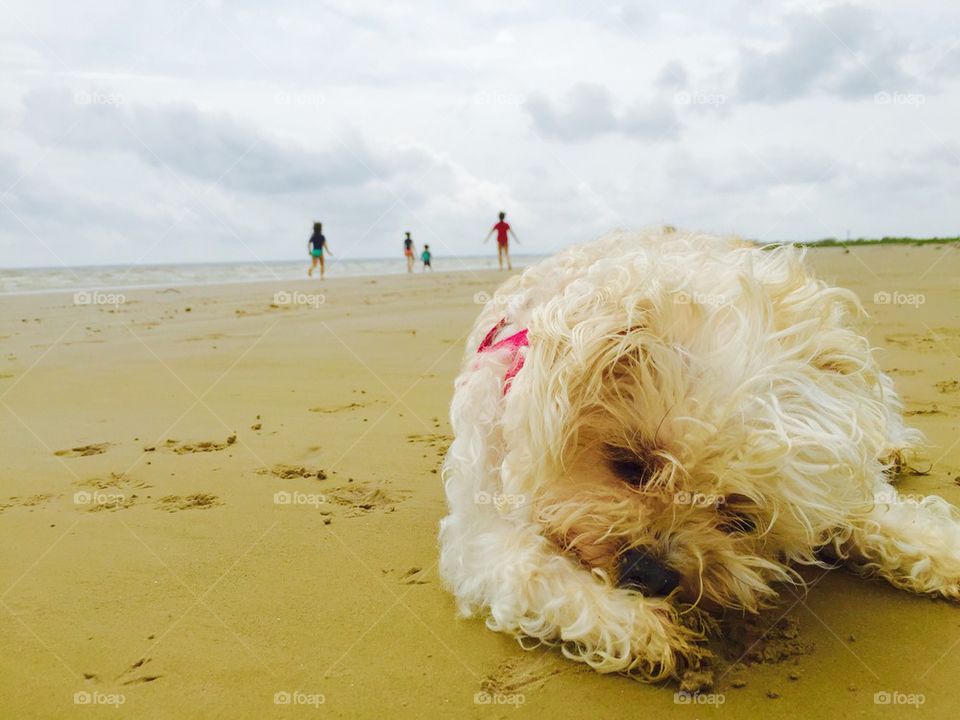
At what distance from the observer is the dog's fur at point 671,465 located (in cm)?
249

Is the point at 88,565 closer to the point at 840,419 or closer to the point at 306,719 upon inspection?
the point at 306,719

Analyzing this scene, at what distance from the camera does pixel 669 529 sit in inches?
98.2

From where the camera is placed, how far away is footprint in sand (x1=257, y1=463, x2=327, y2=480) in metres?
4.34

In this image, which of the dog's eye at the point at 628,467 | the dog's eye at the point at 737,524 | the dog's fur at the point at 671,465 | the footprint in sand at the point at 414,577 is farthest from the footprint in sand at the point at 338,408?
A: the dog's eye at the point at 737,524

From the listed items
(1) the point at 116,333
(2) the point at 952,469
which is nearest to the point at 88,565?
(2) the point at 952,469

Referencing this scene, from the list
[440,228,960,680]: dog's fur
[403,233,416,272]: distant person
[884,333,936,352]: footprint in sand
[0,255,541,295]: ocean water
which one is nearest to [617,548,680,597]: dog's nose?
[440,228,960,680]: dog's fur

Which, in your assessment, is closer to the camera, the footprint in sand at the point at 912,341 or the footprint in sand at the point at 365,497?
the footprint in sand at the point at 365,497

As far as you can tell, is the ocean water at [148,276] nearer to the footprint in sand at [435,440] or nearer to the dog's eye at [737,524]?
the footprint in sand at [435,440]

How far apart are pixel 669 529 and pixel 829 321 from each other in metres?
1.14

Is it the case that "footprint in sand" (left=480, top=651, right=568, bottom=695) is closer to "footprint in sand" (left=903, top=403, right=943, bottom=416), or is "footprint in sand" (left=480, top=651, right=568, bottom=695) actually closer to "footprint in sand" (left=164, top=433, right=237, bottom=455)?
"footprint in sand" (left=164, top=433, right=237, bottom=455)

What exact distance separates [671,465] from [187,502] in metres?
2.61

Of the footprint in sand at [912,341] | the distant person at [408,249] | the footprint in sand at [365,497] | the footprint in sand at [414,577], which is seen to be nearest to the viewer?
the footprint in sand at [414,577]

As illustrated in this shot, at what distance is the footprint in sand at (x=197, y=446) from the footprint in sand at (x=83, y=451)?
15.4 inches

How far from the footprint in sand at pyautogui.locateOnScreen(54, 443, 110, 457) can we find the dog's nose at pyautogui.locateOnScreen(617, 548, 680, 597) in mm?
3684
